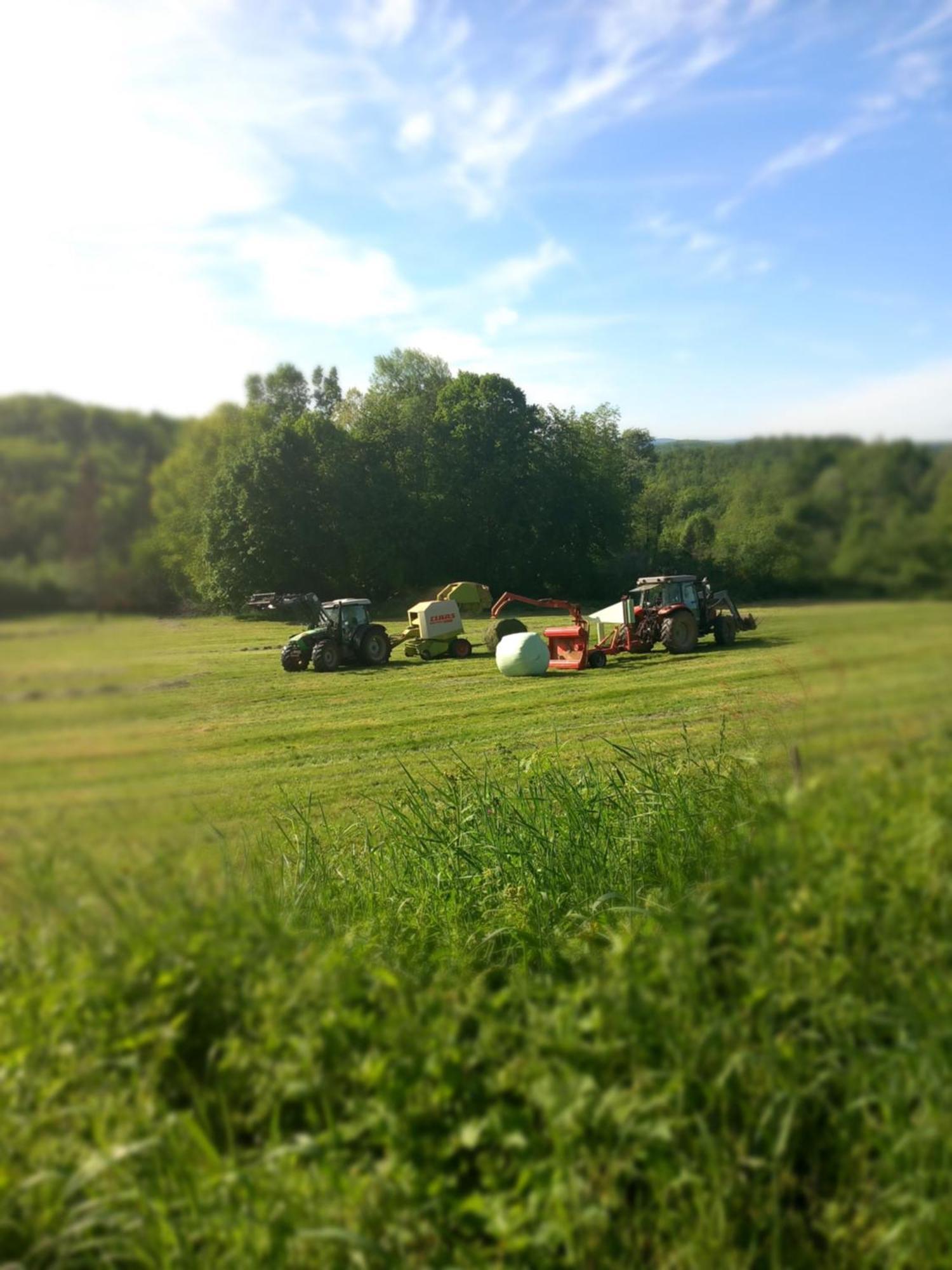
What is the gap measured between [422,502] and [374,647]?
7.54 feet

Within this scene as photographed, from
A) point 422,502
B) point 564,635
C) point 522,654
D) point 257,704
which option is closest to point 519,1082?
point 422,502

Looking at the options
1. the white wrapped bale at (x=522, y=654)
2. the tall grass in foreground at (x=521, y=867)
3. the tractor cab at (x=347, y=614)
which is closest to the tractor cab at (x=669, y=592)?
the tall grass in foreground at (x=521, y=867)

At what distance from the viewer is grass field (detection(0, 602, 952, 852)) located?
2799 millimetres

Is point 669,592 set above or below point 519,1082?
above

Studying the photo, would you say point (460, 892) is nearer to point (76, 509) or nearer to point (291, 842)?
point (291, 842)

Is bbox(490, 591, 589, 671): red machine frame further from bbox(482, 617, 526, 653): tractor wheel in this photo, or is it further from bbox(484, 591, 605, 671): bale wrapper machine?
bbox(482, 617, 526, 653): tractor wheel

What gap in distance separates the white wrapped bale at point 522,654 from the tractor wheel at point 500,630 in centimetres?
11

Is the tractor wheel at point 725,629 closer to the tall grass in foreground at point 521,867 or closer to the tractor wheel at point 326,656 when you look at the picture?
the tall grass in foreground at point 521,867

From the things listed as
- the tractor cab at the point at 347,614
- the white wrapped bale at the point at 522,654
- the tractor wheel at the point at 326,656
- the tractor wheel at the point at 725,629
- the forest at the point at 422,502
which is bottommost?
the white wrapped bale at the point at 522,654

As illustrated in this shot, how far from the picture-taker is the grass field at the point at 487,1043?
6.93ft

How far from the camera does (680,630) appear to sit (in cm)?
777

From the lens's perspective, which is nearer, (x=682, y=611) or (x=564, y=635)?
(x=682, y=611)

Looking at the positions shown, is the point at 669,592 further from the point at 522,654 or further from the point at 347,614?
the point at 522,654

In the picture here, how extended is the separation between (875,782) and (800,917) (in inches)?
15.5
